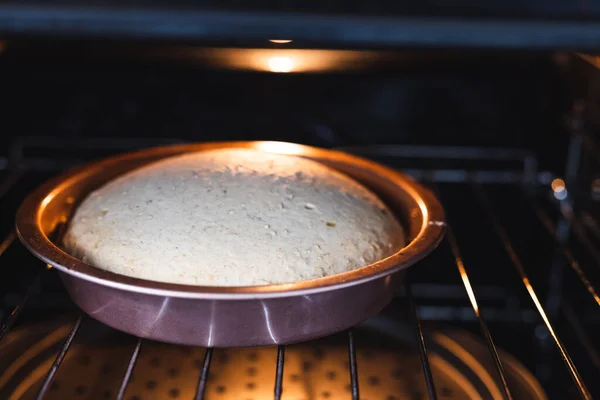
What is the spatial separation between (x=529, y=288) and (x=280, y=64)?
487 mm

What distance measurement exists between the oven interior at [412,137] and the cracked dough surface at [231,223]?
0.61ft

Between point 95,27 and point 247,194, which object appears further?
point 247,194

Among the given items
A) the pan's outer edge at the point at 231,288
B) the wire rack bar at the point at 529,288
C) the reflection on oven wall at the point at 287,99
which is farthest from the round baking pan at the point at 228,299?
the reflection on oven wall at the point at 287,99

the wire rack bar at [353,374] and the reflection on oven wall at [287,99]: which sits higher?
the reflection on oven wall at [287,99]

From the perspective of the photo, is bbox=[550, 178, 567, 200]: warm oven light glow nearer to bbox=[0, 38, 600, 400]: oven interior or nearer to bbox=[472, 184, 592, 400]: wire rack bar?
bbox=[0, 38, 600, 400]: oven interior

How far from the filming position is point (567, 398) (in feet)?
2.99

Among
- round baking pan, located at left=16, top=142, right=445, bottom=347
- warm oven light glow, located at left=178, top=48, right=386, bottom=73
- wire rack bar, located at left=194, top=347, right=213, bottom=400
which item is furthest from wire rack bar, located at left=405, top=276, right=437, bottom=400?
warm oven light glow, located at left=178, top=48, right=386, bottom=73

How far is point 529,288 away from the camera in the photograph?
2.67ft

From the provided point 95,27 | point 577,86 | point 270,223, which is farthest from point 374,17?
point 577,86

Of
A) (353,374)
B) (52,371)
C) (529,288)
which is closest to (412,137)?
(529,288)

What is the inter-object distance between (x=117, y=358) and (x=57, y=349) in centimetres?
8

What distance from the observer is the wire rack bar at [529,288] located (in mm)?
663

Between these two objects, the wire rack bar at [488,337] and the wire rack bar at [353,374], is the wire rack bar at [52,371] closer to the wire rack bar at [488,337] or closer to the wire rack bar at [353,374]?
the wire rack bar at [353,374]

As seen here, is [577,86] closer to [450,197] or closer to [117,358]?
[450,197]
